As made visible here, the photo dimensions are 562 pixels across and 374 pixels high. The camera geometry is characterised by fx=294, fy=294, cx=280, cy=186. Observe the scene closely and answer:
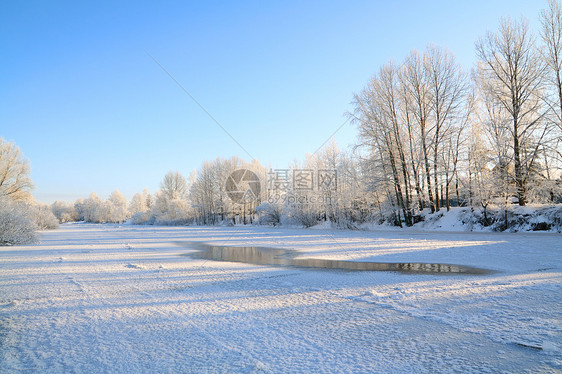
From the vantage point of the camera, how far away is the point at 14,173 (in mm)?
35656

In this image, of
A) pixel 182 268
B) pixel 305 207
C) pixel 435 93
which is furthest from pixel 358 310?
pixel 305 207

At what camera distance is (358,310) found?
16.5ft

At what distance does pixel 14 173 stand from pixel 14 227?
23086mm

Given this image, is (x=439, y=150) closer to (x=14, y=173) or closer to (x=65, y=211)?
(x=14, y=173)

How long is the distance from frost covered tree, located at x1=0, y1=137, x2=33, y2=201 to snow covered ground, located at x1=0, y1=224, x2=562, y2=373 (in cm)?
3633

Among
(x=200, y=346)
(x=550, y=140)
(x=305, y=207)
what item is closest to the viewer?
(x=200, y=346)

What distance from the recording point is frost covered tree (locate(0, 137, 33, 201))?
3453cm

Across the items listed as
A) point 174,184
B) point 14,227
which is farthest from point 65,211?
point 14,227

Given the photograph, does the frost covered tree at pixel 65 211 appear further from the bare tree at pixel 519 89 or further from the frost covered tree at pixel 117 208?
the bare tree at pixel 519 89

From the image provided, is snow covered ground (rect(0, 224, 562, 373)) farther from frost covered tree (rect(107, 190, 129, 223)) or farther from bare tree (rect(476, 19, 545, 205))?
frost covered tree (rect(107, 190, 129, 223))

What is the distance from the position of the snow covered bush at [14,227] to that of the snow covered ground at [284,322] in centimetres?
1404

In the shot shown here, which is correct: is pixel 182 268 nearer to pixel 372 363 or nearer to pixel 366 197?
pixel 372 363

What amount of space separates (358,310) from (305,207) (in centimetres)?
3181

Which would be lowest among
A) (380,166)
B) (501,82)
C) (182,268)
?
(182,268)
